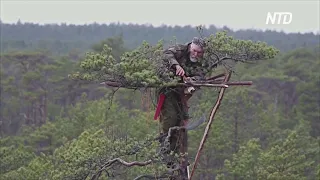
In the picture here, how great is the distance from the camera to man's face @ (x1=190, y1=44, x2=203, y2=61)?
5.27m

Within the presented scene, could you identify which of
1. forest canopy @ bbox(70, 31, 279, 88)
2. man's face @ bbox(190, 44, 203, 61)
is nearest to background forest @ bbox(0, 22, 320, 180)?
forest canopy @ bbox(70, 31, 279, 88)

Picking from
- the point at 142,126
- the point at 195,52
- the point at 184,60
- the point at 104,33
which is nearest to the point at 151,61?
the point at 184,60

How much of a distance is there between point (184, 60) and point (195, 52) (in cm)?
14

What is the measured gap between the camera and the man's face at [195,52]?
5273 millimetres

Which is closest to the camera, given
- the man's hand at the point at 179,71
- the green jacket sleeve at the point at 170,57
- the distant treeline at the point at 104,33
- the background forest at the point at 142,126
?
the man's hand at the point at 179,71

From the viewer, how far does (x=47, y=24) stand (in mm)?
103312

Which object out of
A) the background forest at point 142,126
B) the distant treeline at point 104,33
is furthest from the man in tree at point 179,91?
the distant treeline at point 104,33

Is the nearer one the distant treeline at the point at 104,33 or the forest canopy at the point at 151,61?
the forest canopy at the point at 151,61

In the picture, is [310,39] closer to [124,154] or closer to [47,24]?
[47,24]

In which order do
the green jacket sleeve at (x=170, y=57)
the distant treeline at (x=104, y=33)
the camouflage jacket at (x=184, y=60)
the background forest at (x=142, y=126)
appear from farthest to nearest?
the distant treeline at (x=104, y=33)
the background forest at (x=142, y=126)
the camouflage jacket at (x=184, y=60)
the green jacket sleeve at (x=170, y=57)

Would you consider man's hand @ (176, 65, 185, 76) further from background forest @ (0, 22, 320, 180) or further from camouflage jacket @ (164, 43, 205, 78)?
background forest @ (0, 22, 320, 180)

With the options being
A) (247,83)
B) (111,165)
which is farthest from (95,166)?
(247,83)

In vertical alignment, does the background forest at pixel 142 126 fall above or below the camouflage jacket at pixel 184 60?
below

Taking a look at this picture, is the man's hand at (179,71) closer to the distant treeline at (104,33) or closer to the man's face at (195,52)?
the man's face at (195,52)
